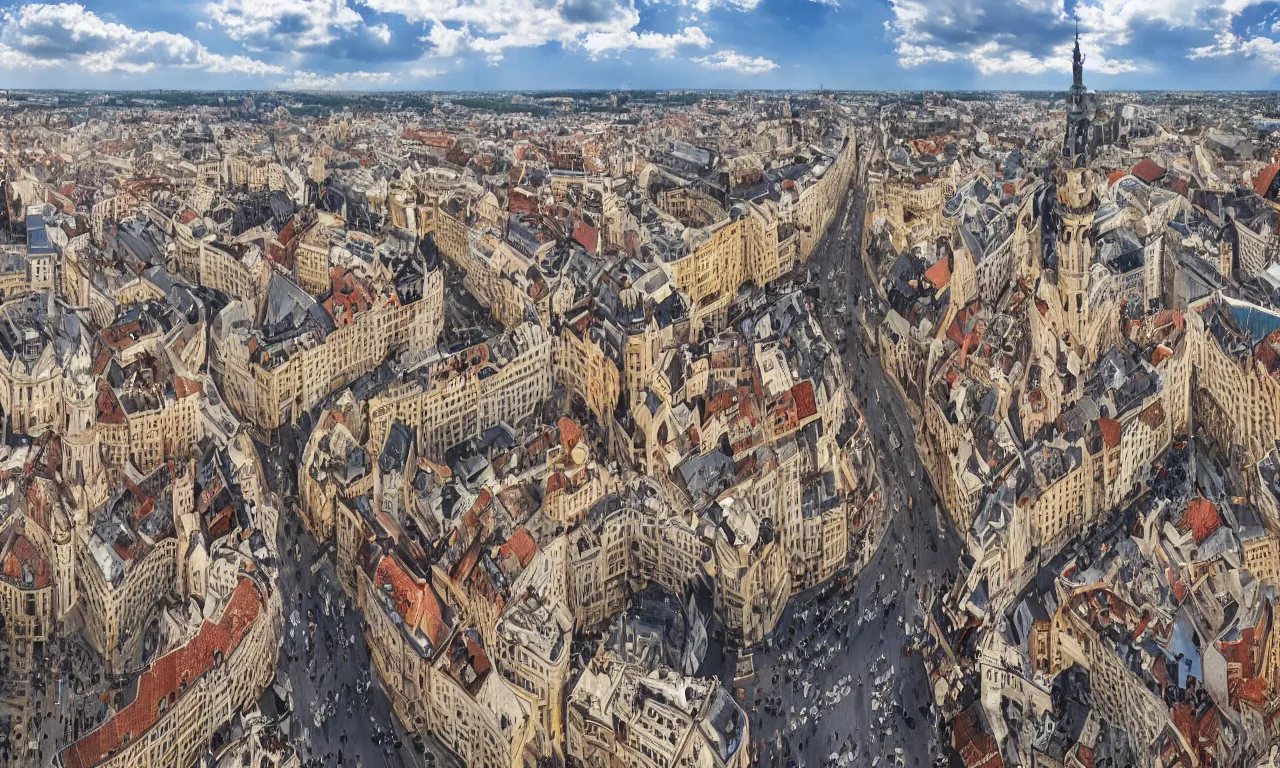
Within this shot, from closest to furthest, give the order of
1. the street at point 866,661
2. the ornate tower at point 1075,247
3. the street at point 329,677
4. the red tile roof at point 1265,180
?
the street at point 329,677, the street at point 866,661, the ornate tower at point 1075,247, the red tile roof at point 1265,180

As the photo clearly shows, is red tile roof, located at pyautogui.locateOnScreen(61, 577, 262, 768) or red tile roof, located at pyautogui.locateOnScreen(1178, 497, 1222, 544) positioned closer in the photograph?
red tile roof, located at pyautogui.locateOnScreen(61, 577, 262, 768)

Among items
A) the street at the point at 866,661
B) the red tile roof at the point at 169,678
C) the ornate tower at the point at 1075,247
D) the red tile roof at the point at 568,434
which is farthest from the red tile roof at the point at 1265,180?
the red tile roof at the point at 169,678

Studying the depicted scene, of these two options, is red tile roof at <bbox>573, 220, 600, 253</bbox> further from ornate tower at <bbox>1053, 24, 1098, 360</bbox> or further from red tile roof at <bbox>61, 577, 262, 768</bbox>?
red tile roof at <bbox>61, 577, 262, 768</bbox>

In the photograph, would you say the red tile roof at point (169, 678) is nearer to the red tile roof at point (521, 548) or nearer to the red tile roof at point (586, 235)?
the red tile roof at point (521, 548)

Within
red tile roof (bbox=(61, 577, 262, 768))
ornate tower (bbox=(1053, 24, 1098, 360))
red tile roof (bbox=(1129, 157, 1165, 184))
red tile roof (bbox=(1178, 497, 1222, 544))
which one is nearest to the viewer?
red tile roof (bbox=(61, 577, 262, 768))

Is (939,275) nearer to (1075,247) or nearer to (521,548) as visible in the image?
(1075,247)

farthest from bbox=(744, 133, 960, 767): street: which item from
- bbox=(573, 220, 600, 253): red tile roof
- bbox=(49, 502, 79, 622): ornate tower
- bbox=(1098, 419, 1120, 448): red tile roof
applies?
bbox=(573, 220, 600, 253): red tile roof
